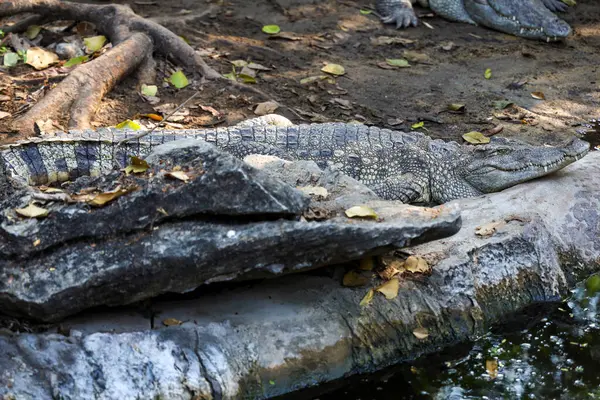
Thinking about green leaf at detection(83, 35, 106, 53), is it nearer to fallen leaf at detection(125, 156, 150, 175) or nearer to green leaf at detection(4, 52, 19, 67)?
green leaf at detection(4, 52, 19, 67)

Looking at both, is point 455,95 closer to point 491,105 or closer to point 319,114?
point 491,105

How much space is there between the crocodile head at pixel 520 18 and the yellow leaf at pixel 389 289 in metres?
5.11

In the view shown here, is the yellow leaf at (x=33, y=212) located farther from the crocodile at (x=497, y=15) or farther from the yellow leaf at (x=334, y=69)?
the crocodile at (x=497, y=15)

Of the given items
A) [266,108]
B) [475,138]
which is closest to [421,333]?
[475,138]

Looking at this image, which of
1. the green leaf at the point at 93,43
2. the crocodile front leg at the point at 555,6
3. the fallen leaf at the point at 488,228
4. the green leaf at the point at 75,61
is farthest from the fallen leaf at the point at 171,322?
the crocodile front leg at the point at 555,6

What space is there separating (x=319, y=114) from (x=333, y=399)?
3000 millimetres

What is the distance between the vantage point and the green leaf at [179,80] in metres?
6.28

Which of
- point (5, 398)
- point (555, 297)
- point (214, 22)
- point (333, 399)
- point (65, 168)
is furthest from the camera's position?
point (214, 22)

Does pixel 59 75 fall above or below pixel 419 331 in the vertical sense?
below

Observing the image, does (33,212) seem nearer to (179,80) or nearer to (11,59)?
(179,80)

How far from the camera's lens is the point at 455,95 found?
6.56 meters

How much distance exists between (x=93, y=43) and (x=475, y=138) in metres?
3.17

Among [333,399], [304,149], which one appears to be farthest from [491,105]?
[333,399]

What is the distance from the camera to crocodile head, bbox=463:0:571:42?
7902mm
